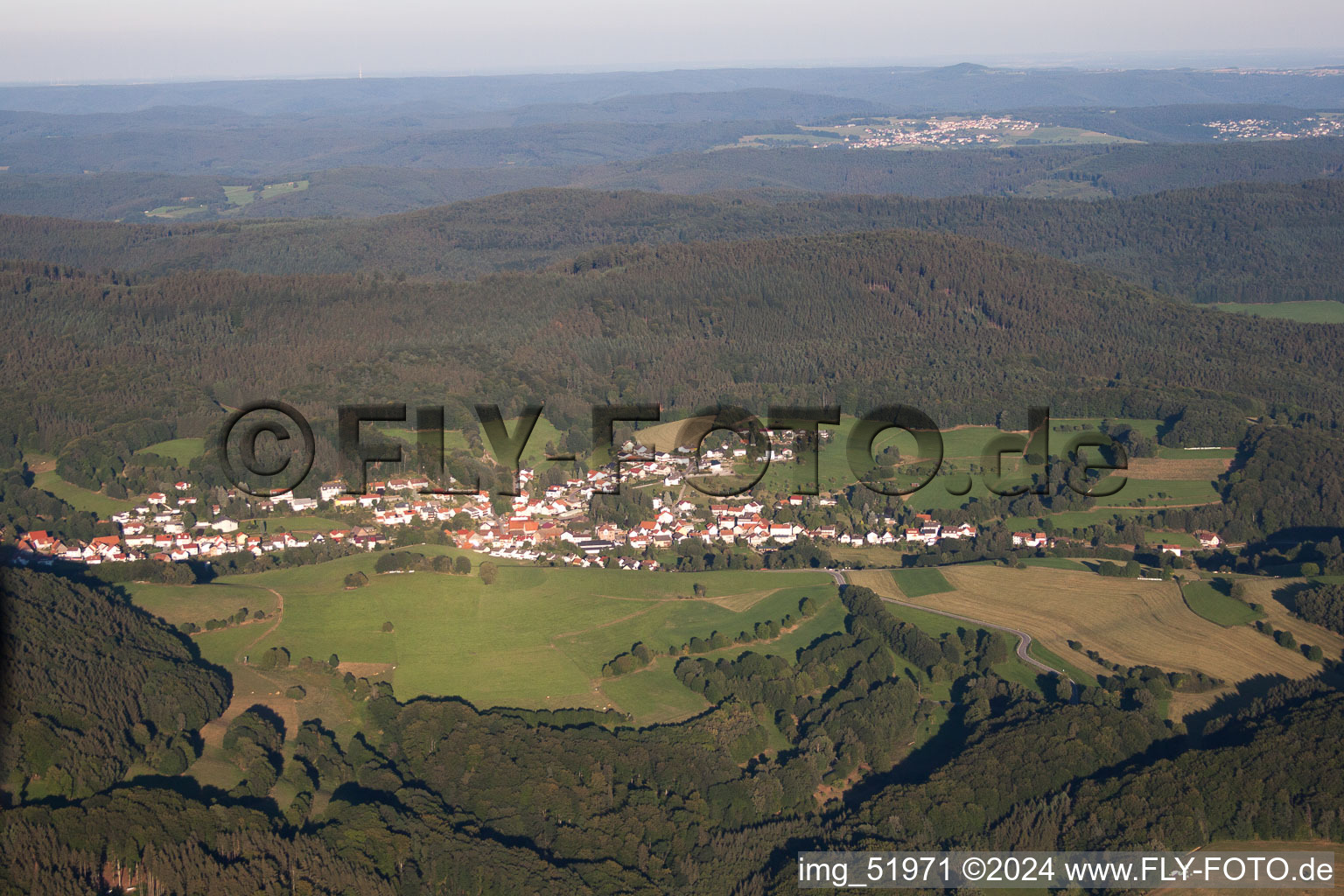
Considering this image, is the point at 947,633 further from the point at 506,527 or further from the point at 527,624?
the point at 506,527

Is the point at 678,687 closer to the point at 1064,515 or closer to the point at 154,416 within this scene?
the point at 1064,515

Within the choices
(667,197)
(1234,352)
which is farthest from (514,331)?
(667,197)

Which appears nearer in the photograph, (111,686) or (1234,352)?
(111,686)

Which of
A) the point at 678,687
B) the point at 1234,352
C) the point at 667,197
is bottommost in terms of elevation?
the point at 678,687

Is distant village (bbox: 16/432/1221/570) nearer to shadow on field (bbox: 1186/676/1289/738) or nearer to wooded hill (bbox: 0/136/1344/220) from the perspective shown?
shadow on field (bbox: 1186/676/1289/738)

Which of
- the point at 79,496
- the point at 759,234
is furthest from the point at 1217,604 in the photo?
the point at 759,234

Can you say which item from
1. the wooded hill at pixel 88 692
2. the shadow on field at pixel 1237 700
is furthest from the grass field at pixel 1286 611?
the wooded hill at pixel 88 692

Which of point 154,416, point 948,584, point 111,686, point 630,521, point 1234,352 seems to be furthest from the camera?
point 1234,352
